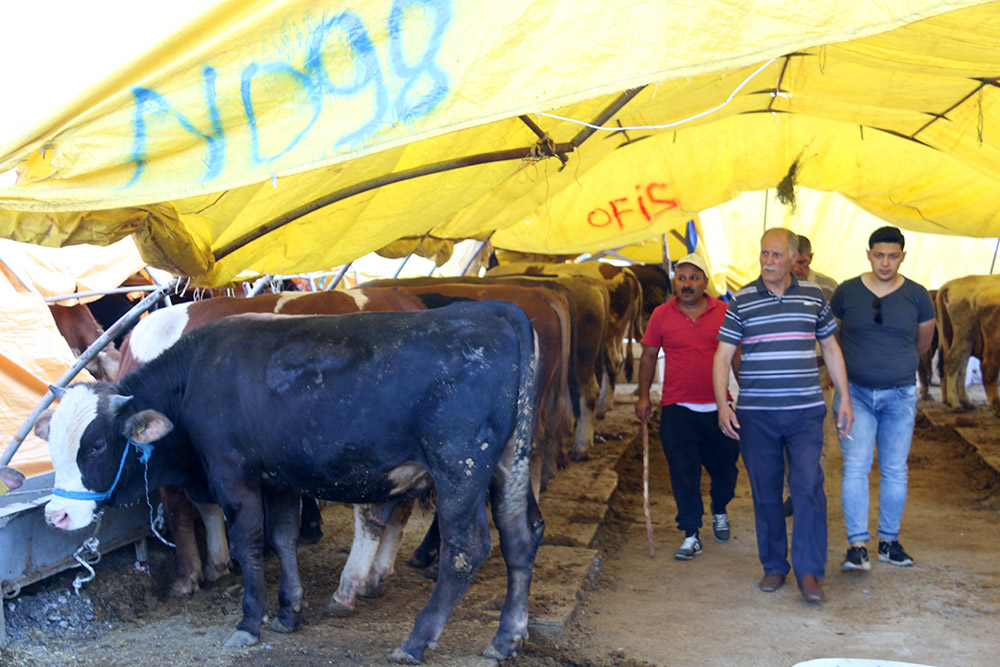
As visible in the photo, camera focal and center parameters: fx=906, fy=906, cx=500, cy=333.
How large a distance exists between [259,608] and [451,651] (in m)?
0.93

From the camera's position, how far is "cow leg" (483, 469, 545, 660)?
4180 millimetres

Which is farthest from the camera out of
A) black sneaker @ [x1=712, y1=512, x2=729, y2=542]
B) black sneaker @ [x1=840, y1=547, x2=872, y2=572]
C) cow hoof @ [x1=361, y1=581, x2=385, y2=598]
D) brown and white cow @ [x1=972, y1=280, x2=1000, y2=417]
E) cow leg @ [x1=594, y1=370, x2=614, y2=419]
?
cow leg @ [x1=594, y1=370, x2=614, y2=419]

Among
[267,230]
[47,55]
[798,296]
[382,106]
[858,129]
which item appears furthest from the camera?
[858,129]

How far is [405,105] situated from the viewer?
3.35 m

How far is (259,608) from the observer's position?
427 centimetres

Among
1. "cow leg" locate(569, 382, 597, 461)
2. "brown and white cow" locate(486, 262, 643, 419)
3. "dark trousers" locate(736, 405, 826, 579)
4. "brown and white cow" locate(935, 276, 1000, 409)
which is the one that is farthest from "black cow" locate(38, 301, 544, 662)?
"brown and white cow" locate(935, 276, 1000, 409)

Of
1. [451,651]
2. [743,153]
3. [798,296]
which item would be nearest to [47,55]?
[451,651]

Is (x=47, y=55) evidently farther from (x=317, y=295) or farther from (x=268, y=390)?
(x=317, y=295)

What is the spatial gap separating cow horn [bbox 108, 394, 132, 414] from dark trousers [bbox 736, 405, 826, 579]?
10.8ft

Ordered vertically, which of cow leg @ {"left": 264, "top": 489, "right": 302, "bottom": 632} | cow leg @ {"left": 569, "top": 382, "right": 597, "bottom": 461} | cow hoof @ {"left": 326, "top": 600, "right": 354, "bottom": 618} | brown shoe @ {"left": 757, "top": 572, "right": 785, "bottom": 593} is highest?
cow leg @ {"left": 264, "top": 489, "right": 302, "bottom": 632}

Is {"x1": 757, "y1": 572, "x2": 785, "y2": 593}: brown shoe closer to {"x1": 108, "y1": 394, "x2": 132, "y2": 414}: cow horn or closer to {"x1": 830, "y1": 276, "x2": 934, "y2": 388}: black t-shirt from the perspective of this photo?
{"x1": 830, "y1": 276, "x2": 934, "y2": 388}: black t-shirt

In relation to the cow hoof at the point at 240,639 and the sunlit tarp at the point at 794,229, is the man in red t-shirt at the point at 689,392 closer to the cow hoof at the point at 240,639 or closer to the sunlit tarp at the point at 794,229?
the cow hoof at the point at 240,639

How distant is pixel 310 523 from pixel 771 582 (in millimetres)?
2961

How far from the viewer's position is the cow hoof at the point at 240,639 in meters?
4.16
